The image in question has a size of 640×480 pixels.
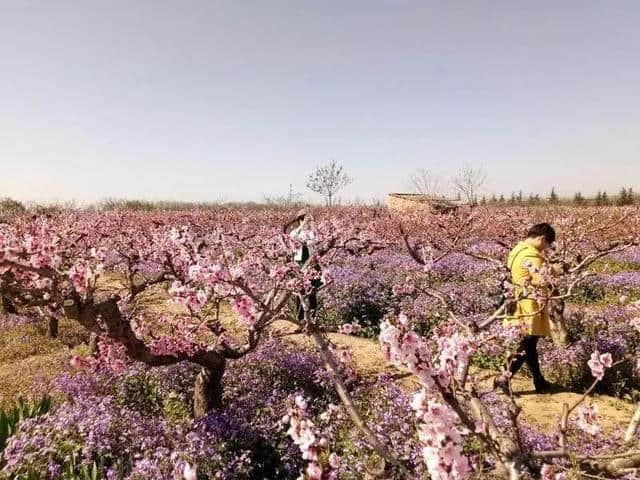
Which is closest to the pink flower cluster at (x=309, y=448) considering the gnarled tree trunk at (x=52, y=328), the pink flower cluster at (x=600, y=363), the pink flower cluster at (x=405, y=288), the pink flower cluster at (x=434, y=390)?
the pink flower cluster at (x=434, y=390)

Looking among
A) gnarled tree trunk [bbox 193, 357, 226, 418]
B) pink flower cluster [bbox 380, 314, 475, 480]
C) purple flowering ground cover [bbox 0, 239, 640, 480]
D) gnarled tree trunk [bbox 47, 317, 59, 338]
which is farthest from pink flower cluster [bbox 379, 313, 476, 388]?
gnarled tree trunk [bbox 47, 317, 59, 338]

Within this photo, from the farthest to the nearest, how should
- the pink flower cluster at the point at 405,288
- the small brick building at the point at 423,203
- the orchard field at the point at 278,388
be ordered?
the small brick building at the point at 423,203 < the pink flower cluster at the point at 405,288 < the orchard field at the point at 278,388

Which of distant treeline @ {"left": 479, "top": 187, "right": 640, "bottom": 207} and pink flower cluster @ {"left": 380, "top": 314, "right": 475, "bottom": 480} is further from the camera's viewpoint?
distant treeline @ {"left": 479, "top": 187, "right": 640, "bottom": 207}

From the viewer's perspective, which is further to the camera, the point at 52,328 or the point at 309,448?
the point at 52,328

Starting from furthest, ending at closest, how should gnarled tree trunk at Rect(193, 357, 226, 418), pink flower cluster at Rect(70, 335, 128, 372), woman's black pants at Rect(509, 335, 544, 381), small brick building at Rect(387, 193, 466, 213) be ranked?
small brick building at Rect(387, 193, 466, 213) < woman's black pants at Rect(509, 335, 544, 381) < gnarled tree trunk at Rect(193, 357, 226, 418) < pink flower cluster at Rect(70, 335, 128, 372)

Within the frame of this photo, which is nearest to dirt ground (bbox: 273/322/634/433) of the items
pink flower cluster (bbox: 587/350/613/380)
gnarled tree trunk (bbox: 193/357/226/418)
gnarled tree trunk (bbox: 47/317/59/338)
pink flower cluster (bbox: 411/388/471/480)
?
gnarled tree trunk (bbox: 193/357/226/418)

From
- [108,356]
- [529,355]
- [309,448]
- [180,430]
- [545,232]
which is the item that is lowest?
[180,430]

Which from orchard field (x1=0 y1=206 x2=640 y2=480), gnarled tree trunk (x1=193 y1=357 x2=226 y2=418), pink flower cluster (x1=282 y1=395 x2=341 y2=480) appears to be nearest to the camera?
pink flower cluster (x1=282 y1=395 x2=341 y2=480)

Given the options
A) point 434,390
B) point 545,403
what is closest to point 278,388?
point 545,403

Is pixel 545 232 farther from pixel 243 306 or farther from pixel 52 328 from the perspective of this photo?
pixel 52 328

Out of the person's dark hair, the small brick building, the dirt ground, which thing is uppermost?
the small brick building

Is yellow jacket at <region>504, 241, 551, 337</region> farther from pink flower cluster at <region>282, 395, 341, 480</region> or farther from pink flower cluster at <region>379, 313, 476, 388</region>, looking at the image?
pink flower cluster at <region>282, 395, 341, 480</region>

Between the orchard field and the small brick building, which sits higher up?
the small brick building

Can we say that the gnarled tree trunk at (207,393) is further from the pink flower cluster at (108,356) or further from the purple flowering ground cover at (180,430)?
the pink flower cluster at (108,356)
